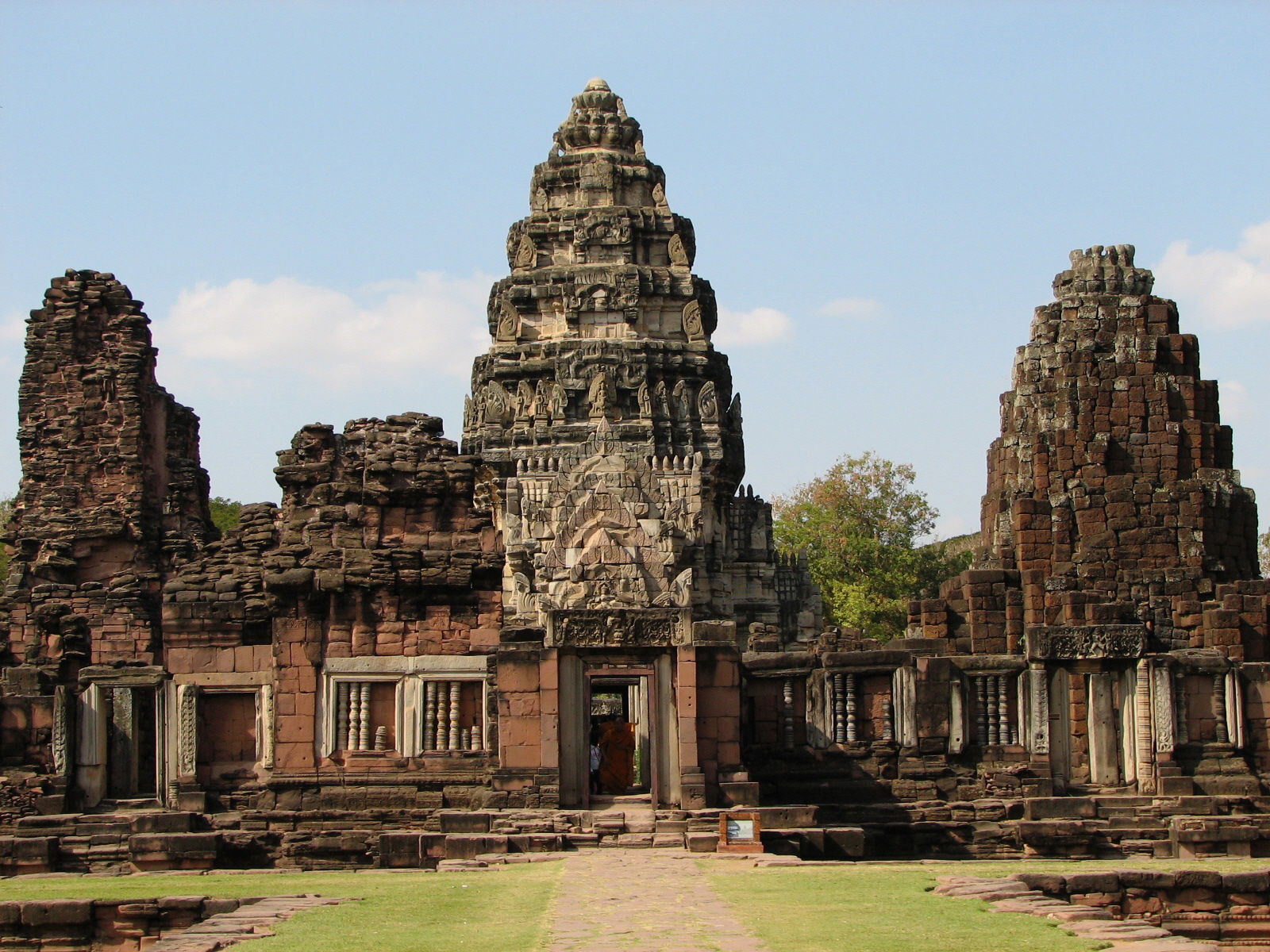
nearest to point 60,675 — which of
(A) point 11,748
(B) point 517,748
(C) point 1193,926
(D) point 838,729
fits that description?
(A) point 11,748

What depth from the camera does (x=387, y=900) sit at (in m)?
15.0

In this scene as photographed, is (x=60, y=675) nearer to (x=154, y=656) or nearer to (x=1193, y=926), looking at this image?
(x=154, y=656)

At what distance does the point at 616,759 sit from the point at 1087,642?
19.9ft

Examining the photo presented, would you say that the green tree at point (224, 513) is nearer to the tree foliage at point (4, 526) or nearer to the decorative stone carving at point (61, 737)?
the tree foliage at point (4, 526)

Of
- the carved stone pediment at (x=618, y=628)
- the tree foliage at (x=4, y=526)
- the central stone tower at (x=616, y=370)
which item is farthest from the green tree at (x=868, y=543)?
the carved stone pediment at (x=618, y=628)

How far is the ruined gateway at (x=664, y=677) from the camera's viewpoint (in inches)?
818

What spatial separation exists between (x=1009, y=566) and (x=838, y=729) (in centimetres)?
370

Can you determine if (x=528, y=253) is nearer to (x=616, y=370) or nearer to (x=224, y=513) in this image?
(x=616, y=370)

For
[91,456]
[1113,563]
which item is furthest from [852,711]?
[91,456]

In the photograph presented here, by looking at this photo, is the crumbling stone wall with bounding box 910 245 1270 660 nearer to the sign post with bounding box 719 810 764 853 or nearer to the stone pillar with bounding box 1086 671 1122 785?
the stone pillar with bounding box 1086 671 1122 785

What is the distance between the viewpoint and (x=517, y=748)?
20.7 meters

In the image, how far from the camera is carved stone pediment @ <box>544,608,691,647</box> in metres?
20.6

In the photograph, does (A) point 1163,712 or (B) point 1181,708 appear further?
(B) point 1181,708

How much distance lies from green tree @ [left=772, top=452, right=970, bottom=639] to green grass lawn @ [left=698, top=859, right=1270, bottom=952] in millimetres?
40470
